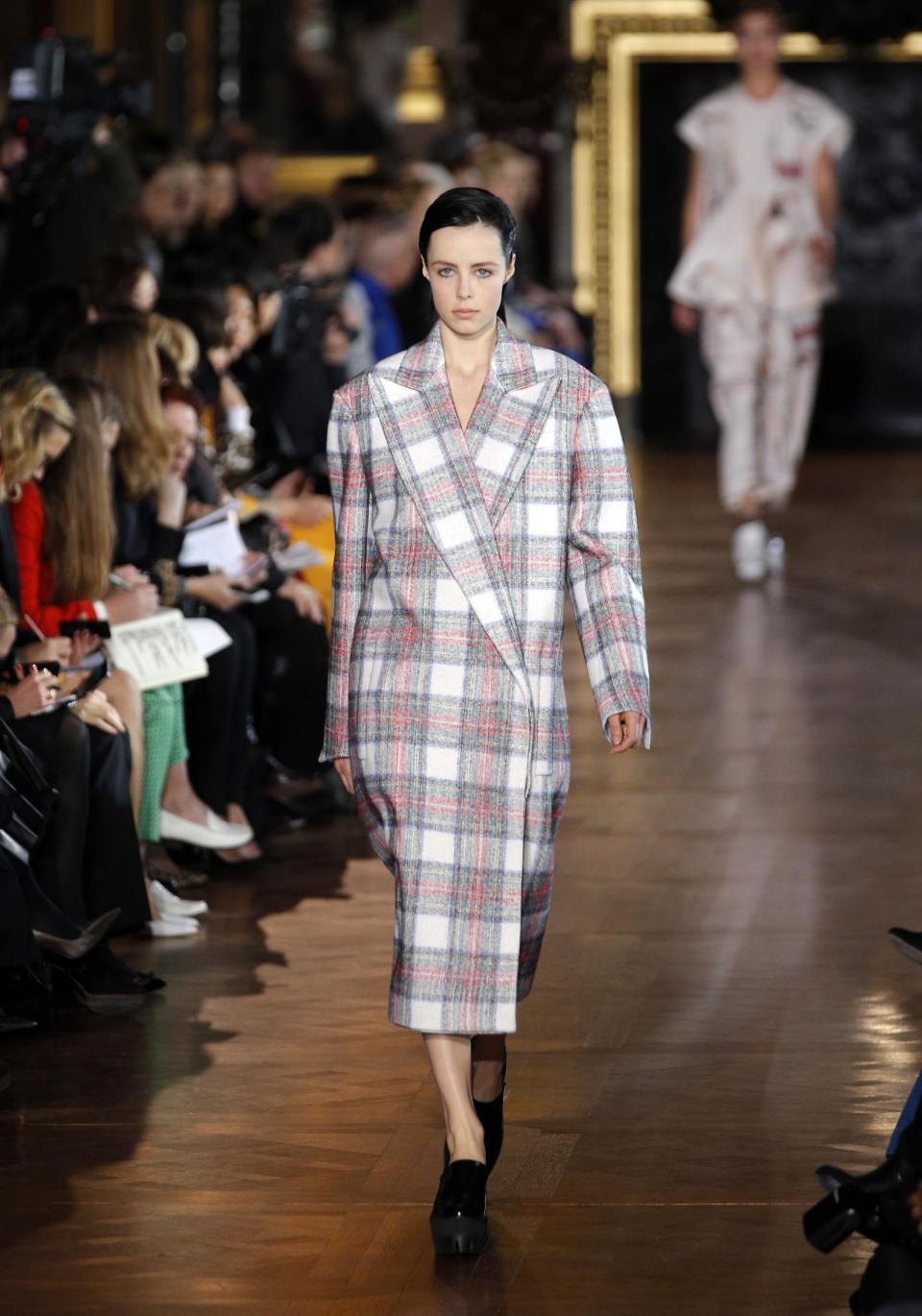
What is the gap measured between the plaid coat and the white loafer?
6.88 feet

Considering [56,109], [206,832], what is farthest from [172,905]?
[56,109]

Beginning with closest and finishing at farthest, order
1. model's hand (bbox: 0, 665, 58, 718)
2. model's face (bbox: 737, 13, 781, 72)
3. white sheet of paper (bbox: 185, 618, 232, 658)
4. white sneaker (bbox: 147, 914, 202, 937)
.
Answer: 1. model's hand (bbox: 0, 665, 58, 718)
2. white sneaker (bbox: 147, 914, 202, 937)
3. white sheet of paper (bbox: 185, 618, 232, 658)
4. model's face (bbox: 737, 13, 781, 72)

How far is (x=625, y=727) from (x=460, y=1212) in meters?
0.70

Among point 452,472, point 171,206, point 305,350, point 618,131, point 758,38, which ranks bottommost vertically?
point 305,350

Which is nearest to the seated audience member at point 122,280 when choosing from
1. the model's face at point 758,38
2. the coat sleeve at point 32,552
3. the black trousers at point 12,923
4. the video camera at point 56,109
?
the coat sleeve at point 32,552

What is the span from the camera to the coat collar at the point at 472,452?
355 centimetres

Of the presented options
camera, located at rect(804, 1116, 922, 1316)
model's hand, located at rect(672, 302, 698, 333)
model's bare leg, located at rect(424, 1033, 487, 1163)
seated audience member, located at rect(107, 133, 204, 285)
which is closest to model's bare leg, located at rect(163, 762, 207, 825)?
model's bare leg, located at rect(424, 1033, 487, 1163)

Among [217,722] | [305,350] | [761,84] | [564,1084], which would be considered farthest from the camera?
[761,84]

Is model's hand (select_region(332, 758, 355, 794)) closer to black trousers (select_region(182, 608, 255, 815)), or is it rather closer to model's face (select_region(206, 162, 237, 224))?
black trousers (select_region(182, 608, 255, 815))

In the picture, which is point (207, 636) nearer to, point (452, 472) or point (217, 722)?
point (217, 722)

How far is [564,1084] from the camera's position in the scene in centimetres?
432

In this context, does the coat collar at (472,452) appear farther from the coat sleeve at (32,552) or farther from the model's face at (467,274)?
the coat sleeve at (32,552)

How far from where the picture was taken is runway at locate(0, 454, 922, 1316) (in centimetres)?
351

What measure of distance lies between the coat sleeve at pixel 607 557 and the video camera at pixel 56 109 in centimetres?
515
